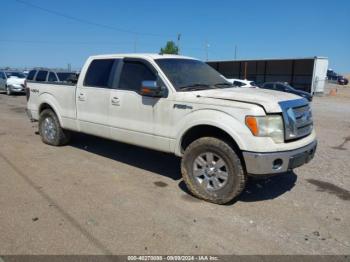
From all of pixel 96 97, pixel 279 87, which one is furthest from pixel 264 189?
pixel 279 87

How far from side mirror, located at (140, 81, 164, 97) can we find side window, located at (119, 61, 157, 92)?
276 millimetres

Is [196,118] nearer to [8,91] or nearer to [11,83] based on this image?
[11,83]

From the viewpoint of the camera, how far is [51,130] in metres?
7.37

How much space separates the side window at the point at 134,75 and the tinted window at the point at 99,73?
0.35 meters

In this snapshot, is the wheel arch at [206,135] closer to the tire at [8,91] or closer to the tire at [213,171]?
the tire at [213,171]

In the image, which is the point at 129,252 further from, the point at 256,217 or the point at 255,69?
the point at 255,69

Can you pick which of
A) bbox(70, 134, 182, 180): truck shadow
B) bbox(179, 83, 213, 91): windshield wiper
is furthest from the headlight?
bbox(70, 134, 182, 180): truck shadow

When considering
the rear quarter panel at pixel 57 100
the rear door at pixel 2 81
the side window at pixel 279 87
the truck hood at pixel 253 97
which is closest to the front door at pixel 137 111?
the truck hood at pixel 253 97

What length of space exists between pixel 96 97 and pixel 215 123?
8.39 ft

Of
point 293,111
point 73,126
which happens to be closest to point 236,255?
point 293,111

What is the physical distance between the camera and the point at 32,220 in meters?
3.81

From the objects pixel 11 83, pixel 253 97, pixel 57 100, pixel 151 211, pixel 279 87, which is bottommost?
pixel 279 87

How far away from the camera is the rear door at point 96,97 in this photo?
5773mm

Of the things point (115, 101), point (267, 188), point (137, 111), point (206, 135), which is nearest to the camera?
point (206, 135)
